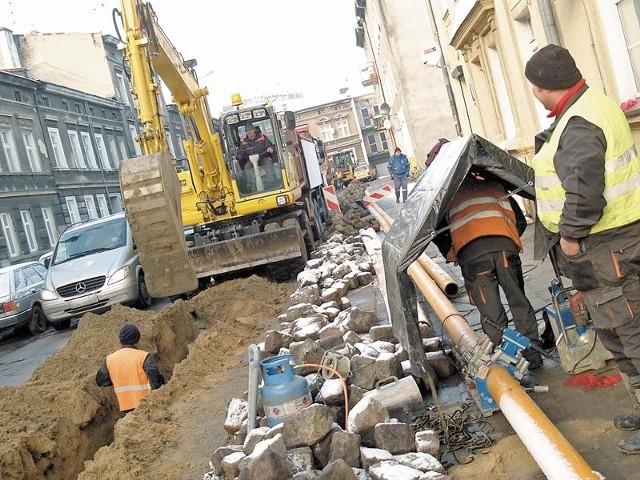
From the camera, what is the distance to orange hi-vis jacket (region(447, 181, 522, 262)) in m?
5.21

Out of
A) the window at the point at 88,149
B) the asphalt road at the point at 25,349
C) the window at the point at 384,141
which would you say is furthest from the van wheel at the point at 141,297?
the window at the point at 384,141

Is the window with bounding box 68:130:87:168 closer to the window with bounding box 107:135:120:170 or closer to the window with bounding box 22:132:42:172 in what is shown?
the window with bounding box 22:132:42:172

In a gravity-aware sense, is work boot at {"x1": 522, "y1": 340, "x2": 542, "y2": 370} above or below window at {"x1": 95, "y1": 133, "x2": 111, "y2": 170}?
below

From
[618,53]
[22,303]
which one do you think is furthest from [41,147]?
[618,53]

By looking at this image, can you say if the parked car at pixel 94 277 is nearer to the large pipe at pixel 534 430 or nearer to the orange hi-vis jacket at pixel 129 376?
the orange hi-vis jacket at pixel 129 376

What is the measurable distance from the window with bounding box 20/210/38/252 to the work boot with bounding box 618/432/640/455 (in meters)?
28.8

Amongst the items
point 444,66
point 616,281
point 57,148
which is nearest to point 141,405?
point 616,281

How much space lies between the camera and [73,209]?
3403cm

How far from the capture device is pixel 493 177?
5.33m

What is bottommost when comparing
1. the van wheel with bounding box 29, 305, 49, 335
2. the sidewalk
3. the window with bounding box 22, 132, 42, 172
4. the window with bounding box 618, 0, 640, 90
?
the sidewalk

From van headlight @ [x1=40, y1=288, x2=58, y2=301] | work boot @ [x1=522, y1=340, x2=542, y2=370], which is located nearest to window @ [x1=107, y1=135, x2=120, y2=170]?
van headlight @ [x1=40, y1=288, x2=58, y2=301]

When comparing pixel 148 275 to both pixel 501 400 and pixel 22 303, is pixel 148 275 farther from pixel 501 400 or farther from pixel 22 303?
pixel 22 303

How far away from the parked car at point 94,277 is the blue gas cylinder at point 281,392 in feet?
32.6

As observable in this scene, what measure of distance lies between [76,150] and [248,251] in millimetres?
24914
